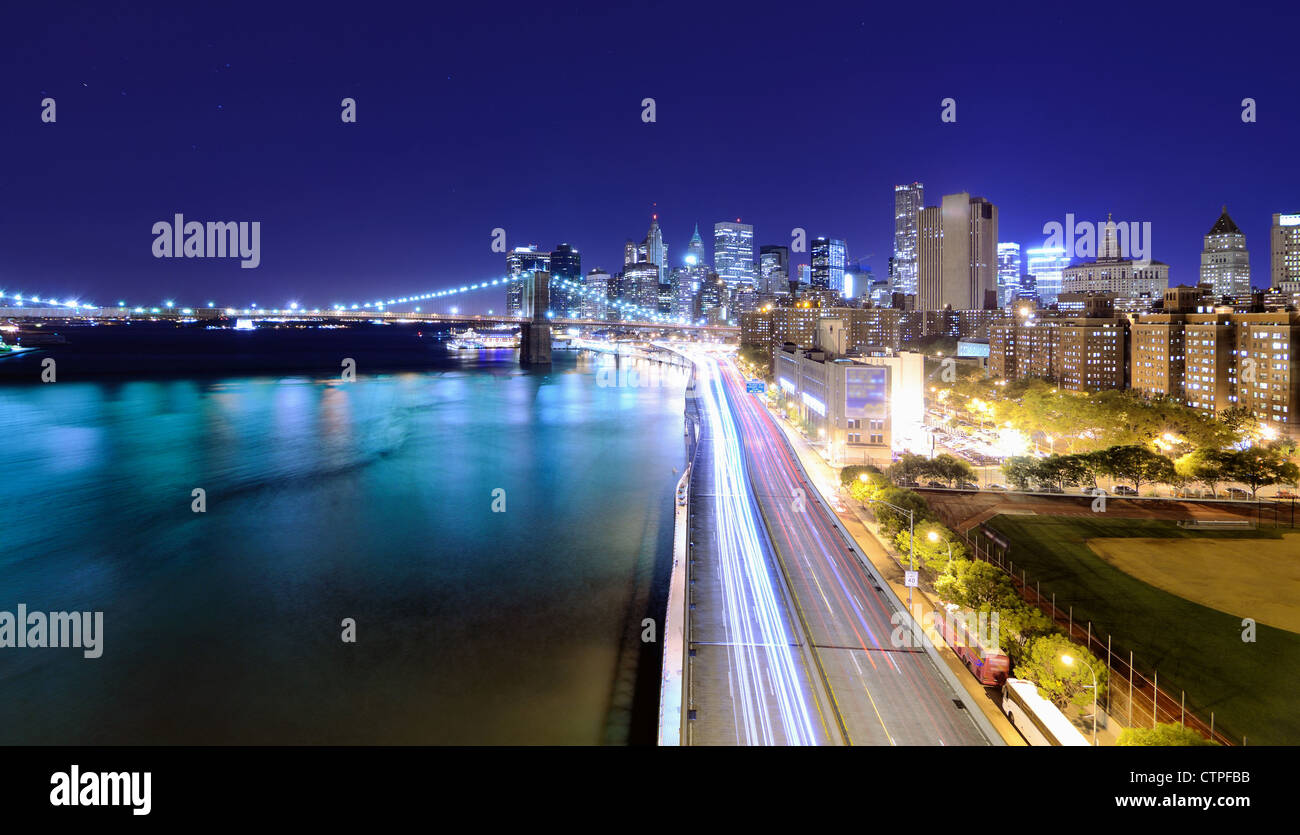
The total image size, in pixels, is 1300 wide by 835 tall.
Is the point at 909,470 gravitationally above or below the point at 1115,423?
below

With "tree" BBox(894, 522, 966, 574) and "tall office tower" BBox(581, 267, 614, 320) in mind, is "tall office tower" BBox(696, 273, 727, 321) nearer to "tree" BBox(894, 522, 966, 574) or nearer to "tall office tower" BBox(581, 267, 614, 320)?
"tall office tower" BBox(581, 267, 614, 320)

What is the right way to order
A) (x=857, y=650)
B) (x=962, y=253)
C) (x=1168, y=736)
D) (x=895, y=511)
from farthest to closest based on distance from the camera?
(x=962, y=253) → (x=895, y=511) → (x=857, y=650) → (x=1168, y=736)

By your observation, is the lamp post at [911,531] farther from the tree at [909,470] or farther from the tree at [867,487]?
the tree at [909,470]

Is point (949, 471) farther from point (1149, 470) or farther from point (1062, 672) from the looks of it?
point (1062, 672)

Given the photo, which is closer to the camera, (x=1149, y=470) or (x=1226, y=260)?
(x=1149, y=470)

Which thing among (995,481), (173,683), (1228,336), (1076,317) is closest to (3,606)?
(173,683)

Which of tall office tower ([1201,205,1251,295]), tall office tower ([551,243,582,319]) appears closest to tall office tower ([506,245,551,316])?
tall office tower ([551,243,582,319])

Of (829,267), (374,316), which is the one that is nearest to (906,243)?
(829,267)
